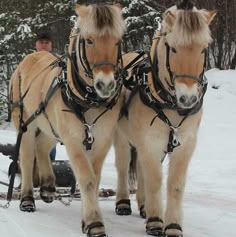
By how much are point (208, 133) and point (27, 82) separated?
26.1ft

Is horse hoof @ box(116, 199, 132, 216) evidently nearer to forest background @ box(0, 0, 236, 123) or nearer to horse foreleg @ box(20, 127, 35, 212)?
horse foreleg @ box(20, 127, 35, 212)

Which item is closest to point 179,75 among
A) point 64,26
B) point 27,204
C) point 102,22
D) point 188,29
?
point 188,29

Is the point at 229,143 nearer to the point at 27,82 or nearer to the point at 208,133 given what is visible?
the point at 208,133

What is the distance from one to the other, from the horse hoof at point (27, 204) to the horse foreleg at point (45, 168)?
0.31 m

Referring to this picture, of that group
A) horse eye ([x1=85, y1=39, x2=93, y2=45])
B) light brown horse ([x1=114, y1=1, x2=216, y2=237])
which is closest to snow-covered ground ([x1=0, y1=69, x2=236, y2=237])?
light brown horse ([x1=114, y1=1, x2=216, y2=237])

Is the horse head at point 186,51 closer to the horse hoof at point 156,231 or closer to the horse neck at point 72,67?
the horse neck at point 72,67

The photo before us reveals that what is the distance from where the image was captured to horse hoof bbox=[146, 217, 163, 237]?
4.51 m

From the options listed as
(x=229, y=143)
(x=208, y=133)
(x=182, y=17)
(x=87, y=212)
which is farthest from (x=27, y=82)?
(x=208, y=133)

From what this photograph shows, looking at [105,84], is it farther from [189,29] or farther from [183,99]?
[189,29]

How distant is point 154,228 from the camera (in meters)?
4.52

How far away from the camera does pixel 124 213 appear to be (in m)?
5.48

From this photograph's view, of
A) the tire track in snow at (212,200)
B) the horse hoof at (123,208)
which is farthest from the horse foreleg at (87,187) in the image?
the tire track in snow at (212,200)

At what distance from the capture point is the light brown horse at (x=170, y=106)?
3844 mm

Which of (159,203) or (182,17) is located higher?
(182,17)
